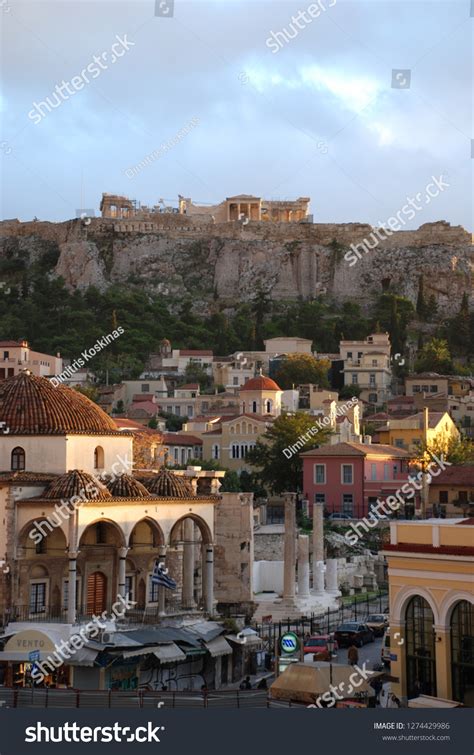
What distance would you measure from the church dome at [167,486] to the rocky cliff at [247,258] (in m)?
103

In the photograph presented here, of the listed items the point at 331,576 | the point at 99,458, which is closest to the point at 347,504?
the point at 331,576

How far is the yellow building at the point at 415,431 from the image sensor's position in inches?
3826

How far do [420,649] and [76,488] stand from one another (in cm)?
1551

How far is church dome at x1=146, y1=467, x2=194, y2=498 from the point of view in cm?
5238

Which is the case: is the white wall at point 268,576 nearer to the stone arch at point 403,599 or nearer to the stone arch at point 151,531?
the stone arch at point 151,531

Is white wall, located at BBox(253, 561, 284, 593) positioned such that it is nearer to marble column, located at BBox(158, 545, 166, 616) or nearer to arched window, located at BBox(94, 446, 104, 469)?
marble column, located at BBox(158, 545, 166, 616)

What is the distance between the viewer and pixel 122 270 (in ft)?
531

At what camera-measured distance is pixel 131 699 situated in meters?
37.6

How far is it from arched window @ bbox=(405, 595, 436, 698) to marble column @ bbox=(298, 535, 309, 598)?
78.9ft

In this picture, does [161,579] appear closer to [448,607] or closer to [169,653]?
[169,653]

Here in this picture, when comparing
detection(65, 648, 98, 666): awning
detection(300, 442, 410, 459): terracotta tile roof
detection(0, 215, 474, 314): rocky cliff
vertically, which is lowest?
detection(65, 648, 98, 666): awning

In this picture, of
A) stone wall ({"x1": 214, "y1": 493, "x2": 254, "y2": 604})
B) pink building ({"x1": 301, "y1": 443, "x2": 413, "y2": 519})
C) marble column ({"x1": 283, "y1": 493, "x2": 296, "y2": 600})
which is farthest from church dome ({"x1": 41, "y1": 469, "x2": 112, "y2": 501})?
pink building ({"x1": 301, "y1": 443, "x2": 413, "y2": 519})

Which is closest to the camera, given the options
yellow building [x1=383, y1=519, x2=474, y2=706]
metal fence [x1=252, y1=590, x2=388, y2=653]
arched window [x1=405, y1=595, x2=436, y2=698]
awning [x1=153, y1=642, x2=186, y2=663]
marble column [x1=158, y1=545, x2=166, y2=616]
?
yellow building [x1=383, y1=519, x2=474, y2=706]

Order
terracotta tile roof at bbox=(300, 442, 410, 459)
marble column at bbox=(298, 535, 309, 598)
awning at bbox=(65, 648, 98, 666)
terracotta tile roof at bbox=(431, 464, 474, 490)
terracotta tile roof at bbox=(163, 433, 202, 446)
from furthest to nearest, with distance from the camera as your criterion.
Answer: terracotta tile roof at bbox=(163, 433, 202, 446), terracotta tile roof at bbox=(300, 442, 410, 459), terracotta tile roof at bbox=(431, 464, 474, 490), marble column at bbox=(298, 535, 309, 598), awning at bbox=(65, 648, 98, 666)
